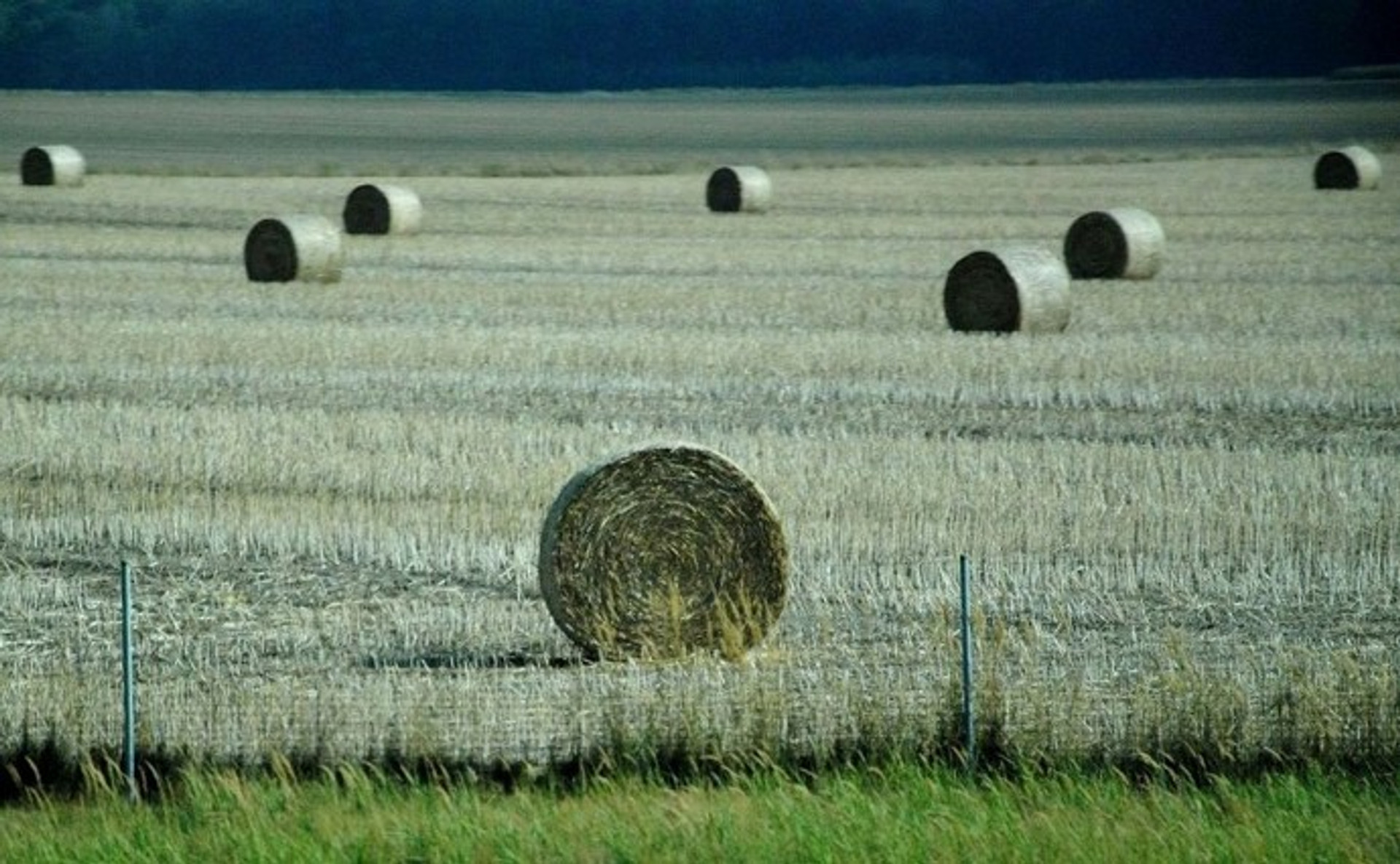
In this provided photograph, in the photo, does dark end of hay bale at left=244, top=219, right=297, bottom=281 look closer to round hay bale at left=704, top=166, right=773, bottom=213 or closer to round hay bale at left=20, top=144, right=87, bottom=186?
round hay bale at left=704, top=166, right=773, bottom=213

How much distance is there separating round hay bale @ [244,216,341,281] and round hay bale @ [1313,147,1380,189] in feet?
68.2

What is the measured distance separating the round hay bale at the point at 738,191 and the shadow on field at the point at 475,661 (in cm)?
3061

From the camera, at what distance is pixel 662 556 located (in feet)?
39.0

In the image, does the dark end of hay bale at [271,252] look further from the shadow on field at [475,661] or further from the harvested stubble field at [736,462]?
the shadow on field at [475,661]

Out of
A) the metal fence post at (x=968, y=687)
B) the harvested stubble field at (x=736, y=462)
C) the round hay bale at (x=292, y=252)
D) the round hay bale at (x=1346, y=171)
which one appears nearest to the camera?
the metal fence post at (x=968, y=687)

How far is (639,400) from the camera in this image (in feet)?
66.1

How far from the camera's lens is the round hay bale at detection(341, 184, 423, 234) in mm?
37031

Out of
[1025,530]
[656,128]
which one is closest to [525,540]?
[1025,530]

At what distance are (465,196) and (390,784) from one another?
3793 cm

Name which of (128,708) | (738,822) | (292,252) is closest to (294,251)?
(292,252)

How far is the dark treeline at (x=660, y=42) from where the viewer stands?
13788cm

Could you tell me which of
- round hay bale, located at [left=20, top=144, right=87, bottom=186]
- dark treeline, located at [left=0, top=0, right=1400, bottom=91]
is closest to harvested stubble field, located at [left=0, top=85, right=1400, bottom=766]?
round hay bale, located at [left=20, top=144, right=87, bottom=186]

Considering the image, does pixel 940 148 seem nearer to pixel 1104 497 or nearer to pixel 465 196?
pixel 465 196

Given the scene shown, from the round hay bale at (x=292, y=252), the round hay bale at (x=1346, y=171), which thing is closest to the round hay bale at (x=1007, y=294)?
the round hay bale at (x=292, y=252)
